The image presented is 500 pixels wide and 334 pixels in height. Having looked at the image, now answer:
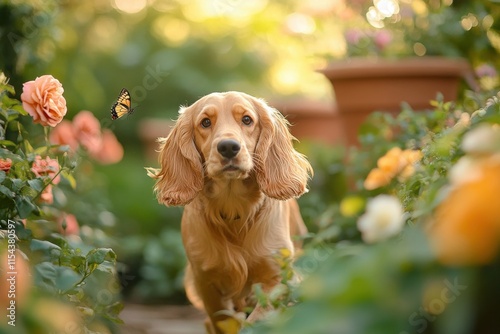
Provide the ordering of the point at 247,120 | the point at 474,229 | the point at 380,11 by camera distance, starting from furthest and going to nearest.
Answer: the point at 380,11 < the point at 247,120 < the point at 474,229

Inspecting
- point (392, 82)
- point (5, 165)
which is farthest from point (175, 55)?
point (5, 165)

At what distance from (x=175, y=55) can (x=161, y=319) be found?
6090 mm

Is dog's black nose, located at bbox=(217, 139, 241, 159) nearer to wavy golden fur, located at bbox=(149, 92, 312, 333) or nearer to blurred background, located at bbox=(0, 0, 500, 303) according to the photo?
wavy golden fur, located at bbox=(149, 92, 312, 333)

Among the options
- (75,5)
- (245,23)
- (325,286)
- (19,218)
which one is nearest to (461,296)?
(325,286)

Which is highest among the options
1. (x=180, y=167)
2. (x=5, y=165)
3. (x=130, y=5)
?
(x=130, y=5)

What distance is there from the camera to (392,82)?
4238 millimetres

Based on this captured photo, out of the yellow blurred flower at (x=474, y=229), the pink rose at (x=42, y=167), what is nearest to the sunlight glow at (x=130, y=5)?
the pink rose at (x=42, y=167)

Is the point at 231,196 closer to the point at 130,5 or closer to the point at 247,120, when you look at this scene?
the point at 247,120

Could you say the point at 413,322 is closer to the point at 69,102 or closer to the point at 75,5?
the point at 69,102

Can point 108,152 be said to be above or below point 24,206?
above

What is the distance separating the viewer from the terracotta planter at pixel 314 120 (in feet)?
20.2

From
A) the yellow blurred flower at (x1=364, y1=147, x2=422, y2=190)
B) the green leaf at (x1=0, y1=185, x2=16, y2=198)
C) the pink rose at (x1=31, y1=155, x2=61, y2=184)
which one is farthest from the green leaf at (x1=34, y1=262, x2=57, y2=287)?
the yellow blurred flower at (x1=364, y1=147, x2=422, y2=190)

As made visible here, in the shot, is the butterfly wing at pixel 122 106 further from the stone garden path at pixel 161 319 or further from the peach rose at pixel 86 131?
the stone garden path at pixel 161 319

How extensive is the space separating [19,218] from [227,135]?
0.82 metres
